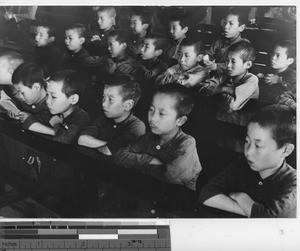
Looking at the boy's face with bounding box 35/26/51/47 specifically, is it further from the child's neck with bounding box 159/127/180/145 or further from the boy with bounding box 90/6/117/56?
the child's neck with bounding box 159/127/180/145

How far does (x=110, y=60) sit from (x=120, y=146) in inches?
9.3

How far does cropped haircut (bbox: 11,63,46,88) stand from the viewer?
3.67 ft

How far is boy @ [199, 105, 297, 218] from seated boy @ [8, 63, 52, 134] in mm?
483

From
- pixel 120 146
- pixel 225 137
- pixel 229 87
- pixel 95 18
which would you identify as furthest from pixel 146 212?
pixel 95 18

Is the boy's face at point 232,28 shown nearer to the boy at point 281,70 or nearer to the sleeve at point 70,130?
the boy at point 281,70

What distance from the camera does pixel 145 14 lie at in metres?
1.10

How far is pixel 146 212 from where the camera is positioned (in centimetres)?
110

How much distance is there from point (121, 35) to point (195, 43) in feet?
0.66

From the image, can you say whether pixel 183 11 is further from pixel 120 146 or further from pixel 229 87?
pixel 120 146

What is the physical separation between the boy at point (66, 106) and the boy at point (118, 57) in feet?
0.29

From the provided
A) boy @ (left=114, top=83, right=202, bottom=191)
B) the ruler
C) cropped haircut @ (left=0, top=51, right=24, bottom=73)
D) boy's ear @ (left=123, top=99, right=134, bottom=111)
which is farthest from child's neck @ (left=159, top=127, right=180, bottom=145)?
cropped haircut @ (left=0, top=51, right=24, bottom=73)

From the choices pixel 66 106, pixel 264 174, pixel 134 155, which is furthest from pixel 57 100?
pixel 264 174

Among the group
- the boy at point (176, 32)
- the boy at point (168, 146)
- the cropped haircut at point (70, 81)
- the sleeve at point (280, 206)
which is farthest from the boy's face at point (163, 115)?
the sleeve at point (280, 206)

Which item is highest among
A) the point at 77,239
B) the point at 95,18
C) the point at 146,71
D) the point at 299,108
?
the point at 95,18
